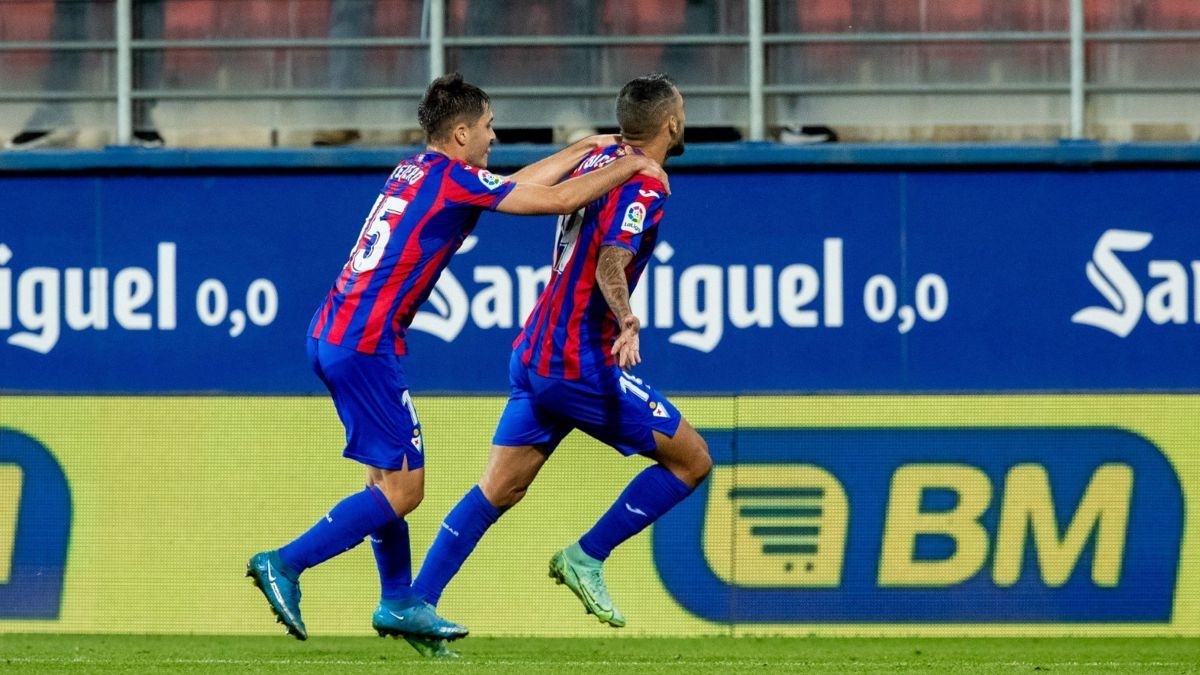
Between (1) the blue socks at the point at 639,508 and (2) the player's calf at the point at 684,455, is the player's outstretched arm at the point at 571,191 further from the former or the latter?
(1) the blue socks at the point at 639,508

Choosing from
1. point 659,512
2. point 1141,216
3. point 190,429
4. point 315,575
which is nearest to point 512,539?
point 315,575

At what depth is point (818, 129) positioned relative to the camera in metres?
11.5

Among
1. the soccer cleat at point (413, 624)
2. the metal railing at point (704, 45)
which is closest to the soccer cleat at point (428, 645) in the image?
the soccer cleat at point (413, 624)

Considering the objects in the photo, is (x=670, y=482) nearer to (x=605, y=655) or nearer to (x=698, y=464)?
(x=698, y=464)

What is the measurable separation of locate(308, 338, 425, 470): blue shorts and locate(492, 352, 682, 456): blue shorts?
0.44 metres

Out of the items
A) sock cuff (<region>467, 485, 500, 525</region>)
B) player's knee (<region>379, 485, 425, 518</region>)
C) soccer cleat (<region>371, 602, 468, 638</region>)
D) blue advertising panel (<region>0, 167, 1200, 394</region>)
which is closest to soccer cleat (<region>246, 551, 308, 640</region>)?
soccer cleat (<region>371, 602, 468, 638</region>)

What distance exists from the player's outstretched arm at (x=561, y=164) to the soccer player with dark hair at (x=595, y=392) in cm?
9

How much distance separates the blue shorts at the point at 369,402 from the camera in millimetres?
5914

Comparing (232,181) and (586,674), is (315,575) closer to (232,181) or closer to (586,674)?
(586,674)

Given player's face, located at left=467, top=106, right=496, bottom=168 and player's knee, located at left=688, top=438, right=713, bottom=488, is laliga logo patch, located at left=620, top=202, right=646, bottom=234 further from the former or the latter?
player's knee, located at left=688, top=438, right=713, bottom=488

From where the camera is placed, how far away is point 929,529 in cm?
835

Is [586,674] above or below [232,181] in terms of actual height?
below

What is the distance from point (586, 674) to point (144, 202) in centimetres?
580

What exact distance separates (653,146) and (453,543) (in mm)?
1489
